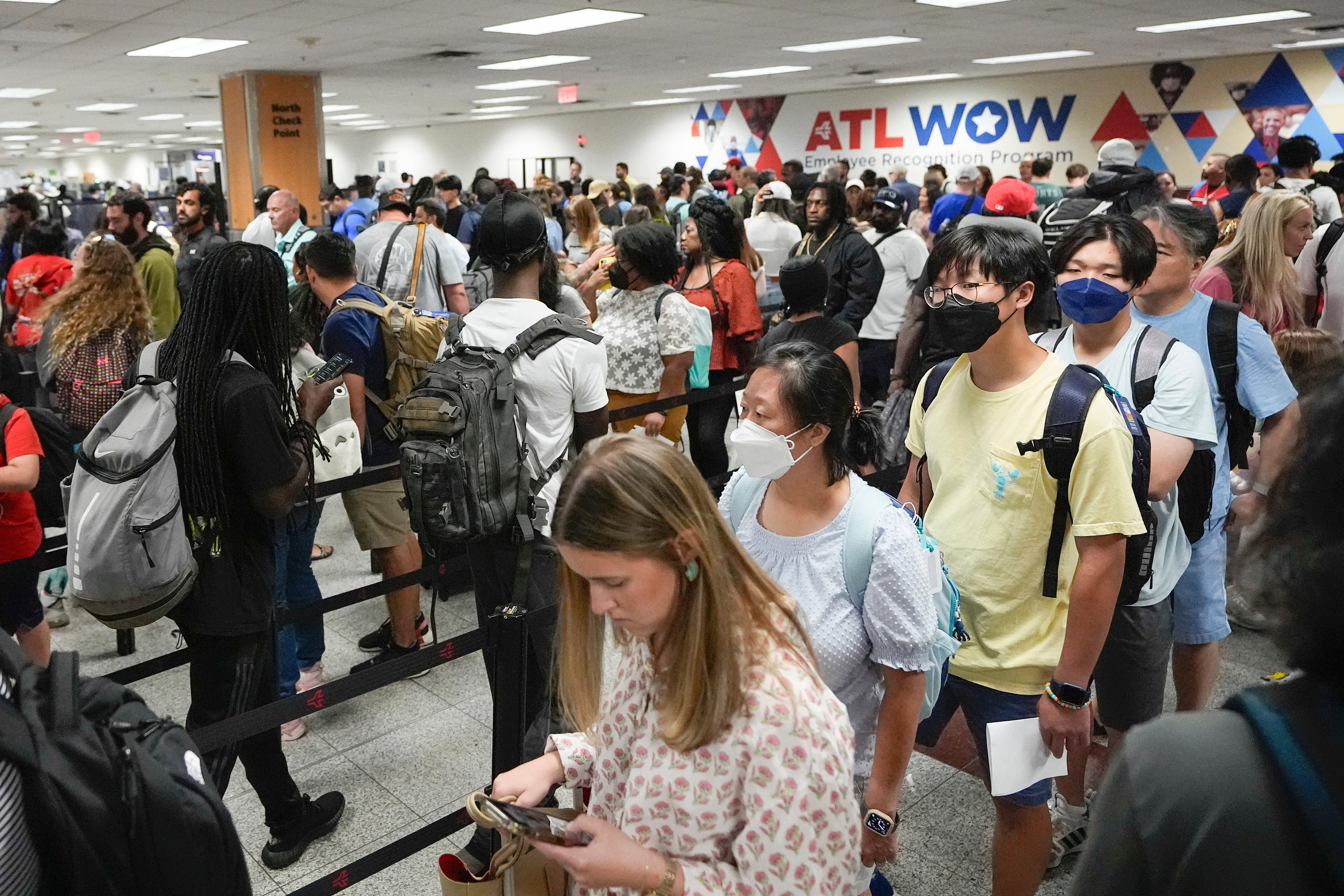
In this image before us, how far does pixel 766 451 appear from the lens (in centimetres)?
185

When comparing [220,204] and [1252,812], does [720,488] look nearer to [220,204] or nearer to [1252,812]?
[1252,812]

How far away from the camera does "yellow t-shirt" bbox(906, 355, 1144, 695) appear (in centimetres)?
183

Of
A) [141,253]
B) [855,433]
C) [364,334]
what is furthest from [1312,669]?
[141,253]

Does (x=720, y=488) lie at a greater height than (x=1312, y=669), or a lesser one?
lesser

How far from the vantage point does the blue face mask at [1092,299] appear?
7.37ft

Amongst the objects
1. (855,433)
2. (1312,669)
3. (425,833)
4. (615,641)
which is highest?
(1312,669)

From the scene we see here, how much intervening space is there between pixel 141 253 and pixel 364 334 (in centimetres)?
259

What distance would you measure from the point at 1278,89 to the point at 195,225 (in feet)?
47.0

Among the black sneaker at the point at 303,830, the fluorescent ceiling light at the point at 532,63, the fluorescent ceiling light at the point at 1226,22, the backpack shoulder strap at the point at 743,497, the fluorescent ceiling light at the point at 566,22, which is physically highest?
the fluorescent ceiling light at the point at 1226,22

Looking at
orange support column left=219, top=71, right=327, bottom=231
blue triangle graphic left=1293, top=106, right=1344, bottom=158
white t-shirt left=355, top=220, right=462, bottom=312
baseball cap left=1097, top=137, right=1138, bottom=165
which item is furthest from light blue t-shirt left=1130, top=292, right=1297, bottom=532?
blue triangle graphic left=1293, top=106, right=1344, bottom=158

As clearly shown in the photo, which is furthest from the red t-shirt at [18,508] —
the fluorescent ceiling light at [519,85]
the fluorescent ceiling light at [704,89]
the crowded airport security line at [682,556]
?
the fluorescent ceiling light at [704,89]

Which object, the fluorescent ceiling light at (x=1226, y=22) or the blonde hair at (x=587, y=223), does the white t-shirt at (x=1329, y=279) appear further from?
the fluorescent ceiling light at (x=1226, y=22)

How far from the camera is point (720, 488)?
4.38m

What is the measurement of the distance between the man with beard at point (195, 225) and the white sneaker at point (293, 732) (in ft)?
11.4
